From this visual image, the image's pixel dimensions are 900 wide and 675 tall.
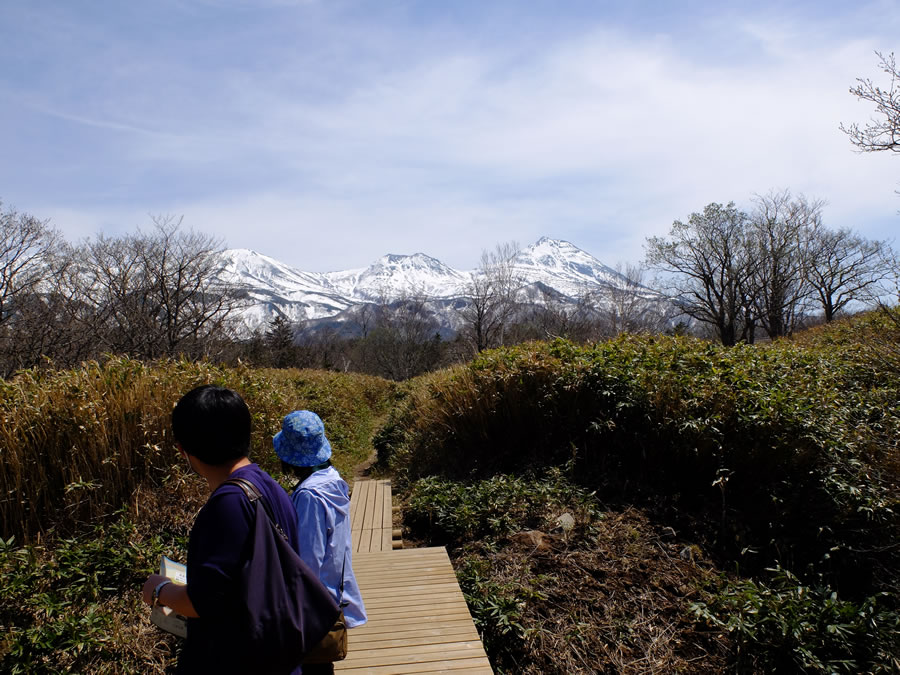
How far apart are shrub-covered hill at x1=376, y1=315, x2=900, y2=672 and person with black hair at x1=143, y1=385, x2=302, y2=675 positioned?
2.24 meters

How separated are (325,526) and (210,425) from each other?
2.34 ft

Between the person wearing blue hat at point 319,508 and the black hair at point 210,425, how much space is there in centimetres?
46

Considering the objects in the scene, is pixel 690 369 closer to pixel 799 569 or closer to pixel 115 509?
pixel 799 569

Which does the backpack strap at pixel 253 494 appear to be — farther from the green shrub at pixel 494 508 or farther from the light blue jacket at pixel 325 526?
the green shrub at pixel 494 508

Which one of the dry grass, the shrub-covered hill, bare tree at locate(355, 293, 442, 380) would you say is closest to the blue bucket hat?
the shrub-covered hill

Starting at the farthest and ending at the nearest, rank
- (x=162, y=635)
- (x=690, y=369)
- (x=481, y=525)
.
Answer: (x=690, y=369), (x=481, y=525), (x=162, y=635)

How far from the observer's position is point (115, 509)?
3.97 m

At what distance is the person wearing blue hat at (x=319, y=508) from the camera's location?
6.60 feet

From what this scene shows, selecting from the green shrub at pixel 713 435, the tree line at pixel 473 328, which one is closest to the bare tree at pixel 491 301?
the tree line at pixel 473 328

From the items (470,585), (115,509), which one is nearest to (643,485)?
(470,585)

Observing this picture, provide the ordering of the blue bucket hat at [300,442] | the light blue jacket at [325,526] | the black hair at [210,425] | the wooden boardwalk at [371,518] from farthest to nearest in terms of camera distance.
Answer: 1. the wooden boardwalk at [371,518]
2. the blue bucket hat at [300,442]
3. the light blue jacket at [325,526]
4. the black hair at [210,425]

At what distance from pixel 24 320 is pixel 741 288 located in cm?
3773

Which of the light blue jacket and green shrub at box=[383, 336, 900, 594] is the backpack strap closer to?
the light blue jacket

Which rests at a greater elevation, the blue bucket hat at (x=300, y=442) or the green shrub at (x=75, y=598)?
the blue bucket hat at (x=300, y=442)
